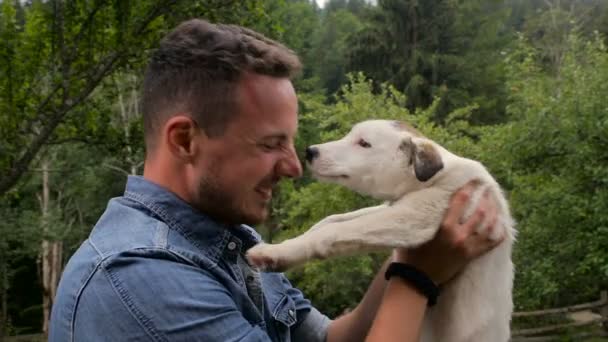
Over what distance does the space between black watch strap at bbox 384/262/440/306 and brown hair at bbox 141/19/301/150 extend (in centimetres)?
80

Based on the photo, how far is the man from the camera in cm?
161

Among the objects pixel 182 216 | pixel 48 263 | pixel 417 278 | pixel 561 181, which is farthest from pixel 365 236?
pixel 48 263

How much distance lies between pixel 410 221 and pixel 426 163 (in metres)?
0.35

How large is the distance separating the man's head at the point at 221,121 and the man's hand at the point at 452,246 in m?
0.67

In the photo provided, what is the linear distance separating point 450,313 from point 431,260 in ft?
1.74

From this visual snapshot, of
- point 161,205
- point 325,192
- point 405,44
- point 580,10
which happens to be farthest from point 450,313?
point 580,10

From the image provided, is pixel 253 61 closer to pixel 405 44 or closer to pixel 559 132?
pixel 559 132

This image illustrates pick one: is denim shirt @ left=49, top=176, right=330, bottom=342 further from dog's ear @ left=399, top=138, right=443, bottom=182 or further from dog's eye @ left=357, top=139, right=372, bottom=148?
dog's eye @ left=357, top=139, right=372, bottom=148

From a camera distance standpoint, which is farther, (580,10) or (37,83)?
(580,10)

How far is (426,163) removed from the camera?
9.01 feet

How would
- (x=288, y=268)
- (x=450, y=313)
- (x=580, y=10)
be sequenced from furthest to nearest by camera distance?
(x=580, y=10) → (x=450, y=313) → (x=288, y=268)

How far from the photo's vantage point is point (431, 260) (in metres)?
2.31

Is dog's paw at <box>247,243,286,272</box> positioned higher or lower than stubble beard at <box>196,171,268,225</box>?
lower

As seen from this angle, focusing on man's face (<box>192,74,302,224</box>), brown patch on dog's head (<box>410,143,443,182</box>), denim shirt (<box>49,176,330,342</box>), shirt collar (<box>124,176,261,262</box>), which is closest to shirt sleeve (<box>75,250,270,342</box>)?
denim shirt (<box>49,176,330,342</box>)
